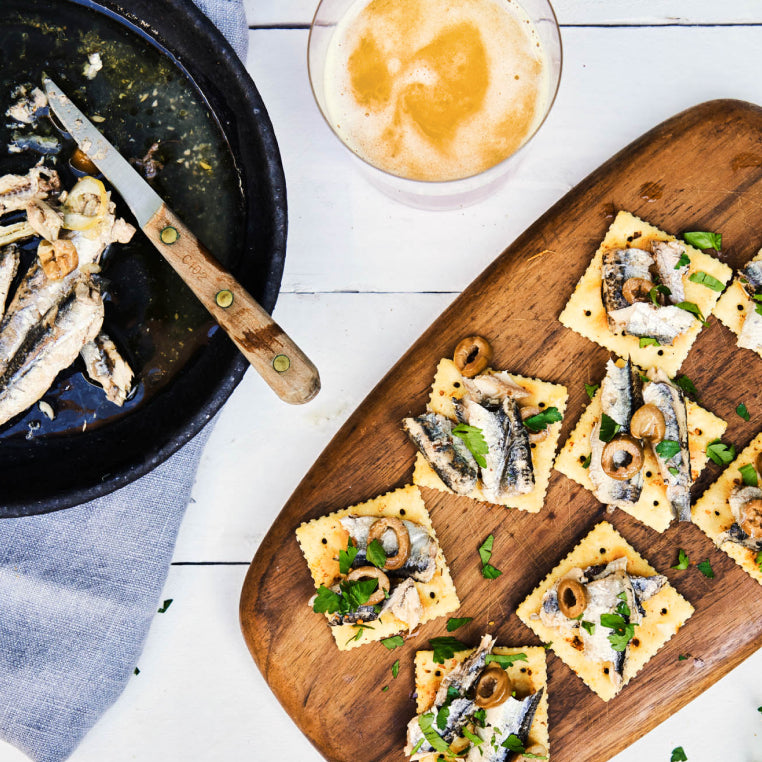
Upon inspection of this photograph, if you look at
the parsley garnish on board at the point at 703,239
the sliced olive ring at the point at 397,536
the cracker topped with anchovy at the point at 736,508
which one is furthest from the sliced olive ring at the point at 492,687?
the parsley garnish on board at the point at 703,239

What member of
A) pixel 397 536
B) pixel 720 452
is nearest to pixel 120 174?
pixel 397 536

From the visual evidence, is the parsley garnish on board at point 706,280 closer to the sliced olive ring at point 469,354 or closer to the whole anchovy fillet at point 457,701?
the sliced olive ring at point 469,354

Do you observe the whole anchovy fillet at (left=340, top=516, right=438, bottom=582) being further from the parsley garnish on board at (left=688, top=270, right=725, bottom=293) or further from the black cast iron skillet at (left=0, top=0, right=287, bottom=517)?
the parsley garnish on board at (left=688, top=270, right=725, bottom=293)

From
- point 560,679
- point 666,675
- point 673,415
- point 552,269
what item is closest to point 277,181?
point 552,269

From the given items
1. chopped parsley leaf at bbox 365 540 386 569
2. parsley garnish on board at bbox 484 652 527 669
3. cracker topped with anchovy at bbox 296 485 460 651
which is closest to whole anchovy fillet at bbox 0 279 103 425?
cracker topped with anchovy at bbox 296 485 460 651

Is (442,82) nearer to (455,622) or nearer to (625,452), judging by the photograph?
(625,452)
